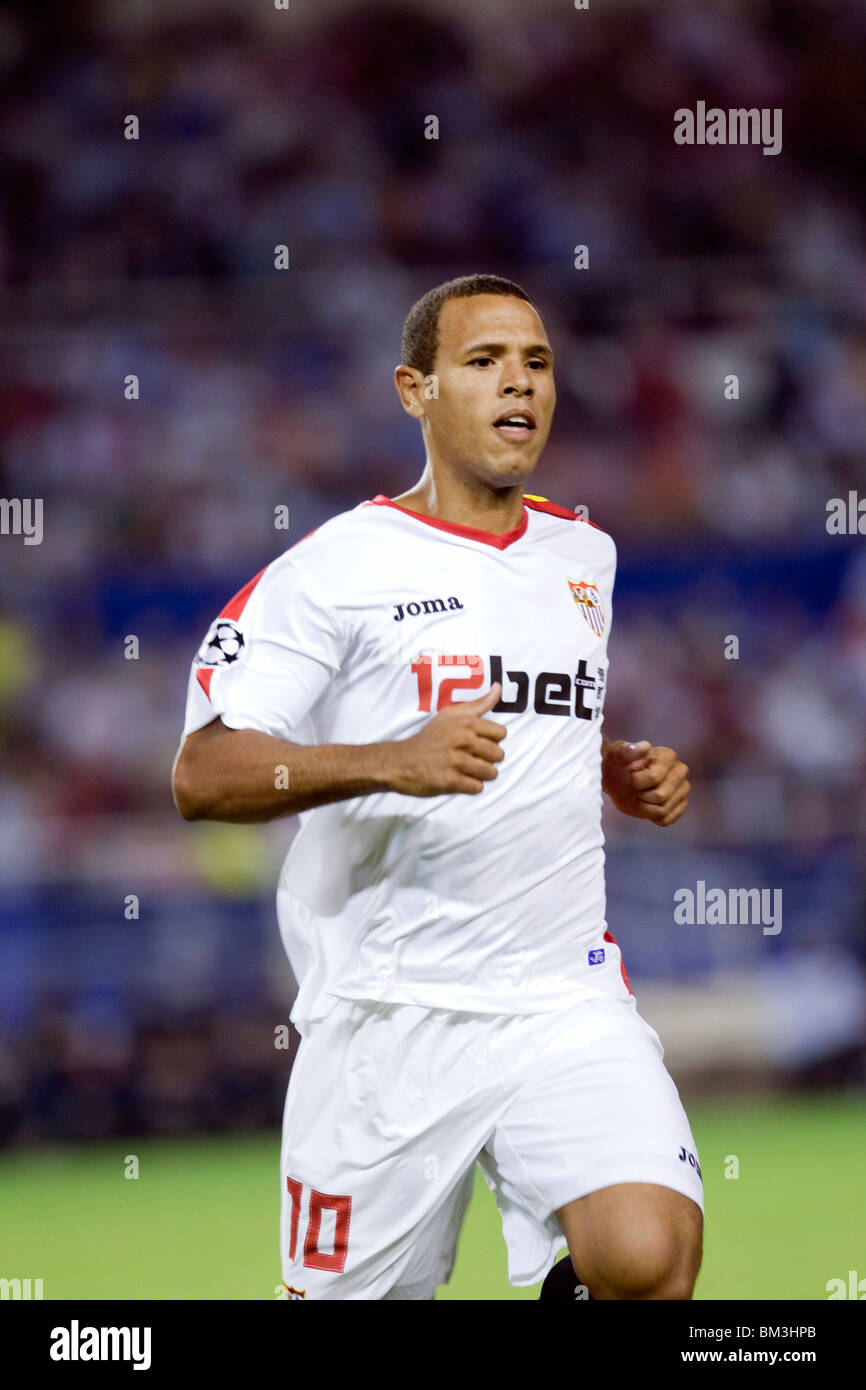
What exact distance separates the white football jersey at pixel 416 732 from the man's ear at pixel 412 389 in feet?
1.40

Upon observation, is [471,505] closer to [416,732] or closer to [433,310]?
[433,310]

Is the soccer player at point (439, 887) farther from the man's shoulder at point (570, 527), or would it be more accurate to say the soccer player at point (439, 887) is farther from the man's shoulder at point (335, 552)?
the man's shoulder at point (570, 527)

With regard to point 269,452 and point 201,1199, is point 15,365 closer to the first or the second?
point 269,452

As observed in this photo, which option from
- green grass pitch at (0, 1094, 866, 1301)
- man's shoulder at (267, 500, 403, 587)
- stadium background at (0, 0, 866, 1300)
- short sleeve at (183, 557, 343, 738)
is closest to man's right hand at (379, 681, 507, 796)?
short sleeve at (183, 557, 343, 738)

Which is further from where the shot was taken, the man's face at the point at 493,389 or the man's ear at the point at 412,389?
the man's ear at the point at 412,389

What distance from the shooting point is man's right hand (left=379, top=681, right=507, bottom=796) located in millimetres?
3145

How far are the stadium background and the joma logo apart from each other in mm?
2750

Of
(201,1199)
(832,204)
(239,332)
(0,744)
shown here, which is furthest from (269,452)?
(201,1199)

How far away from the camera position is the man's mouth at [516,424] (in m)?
3.88

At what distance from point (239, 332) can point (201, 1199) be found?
567 centimetres

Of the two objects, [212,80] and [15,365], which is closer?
[15,365]

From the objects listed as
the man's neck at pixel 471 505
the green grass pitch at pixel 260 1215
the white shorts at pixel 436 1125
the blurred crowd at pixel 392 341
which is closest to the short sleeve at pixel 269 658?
the man's neck at pixel 471 505

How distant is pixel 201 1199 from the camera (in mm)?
6934

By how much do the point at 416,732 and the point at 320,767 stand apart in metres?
0.35
